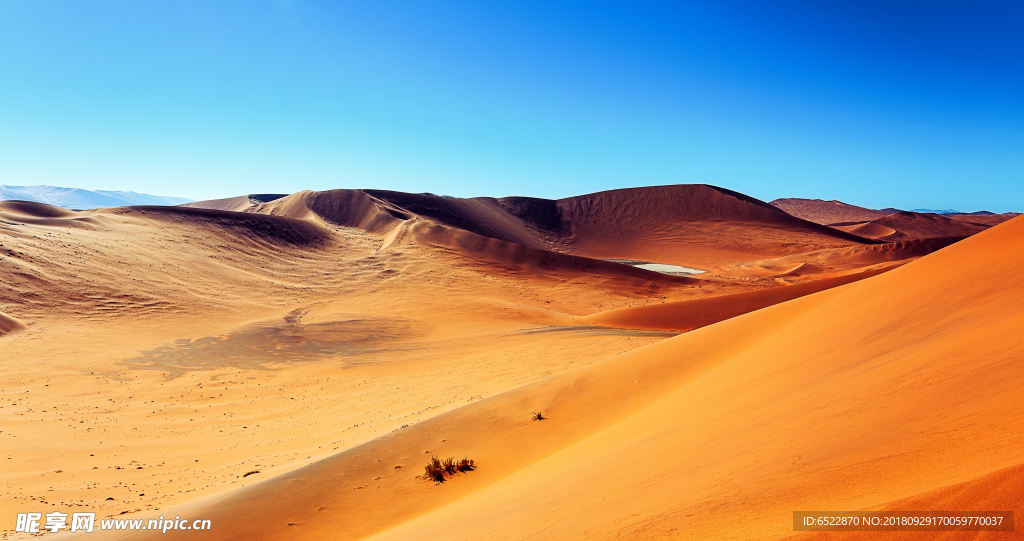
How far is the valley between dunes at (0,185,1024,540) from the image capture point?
285 cm

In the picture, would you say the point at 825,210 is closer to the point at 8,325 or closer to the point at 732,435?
the point at 732,435

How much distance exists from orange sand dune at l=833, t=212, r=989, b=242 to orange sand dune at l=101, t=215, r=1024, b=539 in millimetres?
81678

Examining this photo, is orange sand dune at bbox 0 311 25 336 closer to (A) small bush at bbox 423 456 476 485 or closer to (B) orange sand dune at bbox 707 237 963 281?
(A) small bush at bbox 423 456 476 485

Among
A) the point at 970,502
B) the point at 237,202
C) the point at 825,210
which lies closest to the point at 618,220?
the point at 970,502

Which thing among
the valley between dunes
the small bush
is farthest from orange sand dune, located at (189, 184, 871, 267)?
the small bush

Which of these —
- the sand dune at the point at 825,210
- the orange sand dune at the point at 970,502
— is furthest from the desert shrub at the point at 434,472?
the sand dune at the point at 825,210

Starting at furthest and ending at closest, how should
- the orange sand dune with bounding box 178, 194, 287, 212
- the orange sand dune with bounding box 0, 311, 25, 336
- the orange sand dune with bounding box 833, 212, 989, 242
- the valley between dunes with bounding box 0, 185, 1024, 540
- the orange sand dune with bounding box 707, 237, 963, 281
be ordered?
the orange sand dune with bounding box 178, 194, 287, 212 → the orange sand dune with bounding box 833, 212, 989, 242 → the orange sand dune with bounding box 707, 237, 963, 281 → the orange sand dune with bounding box 0, 311, 25, 336 → the valley between dunes with bounding box 0, 185, 1024, 540

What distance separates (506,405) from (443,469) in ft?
6.19

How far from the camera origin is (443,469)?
6.07 m

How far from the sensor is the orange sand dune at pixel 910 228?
75688 millimetres

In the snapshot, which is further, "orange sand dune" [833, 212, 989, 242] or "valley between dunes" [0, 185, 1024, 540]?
"orange sand dune" [833, 212, 989, 242]

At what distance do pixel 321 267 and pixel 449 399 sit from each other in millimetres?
24953

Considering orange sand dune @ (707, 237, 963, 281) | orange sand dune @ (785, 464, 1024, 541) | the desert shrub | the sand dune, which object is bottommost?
the desert shrub

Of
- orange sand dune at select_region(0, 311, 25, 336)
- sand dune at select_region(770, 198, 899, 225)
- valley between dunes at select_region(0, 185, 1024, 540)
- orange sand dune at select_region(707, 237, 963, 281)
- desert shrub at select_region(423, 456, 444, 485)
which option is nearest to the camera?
valley between dunes at select_region(0, 185, 1024, 540)
